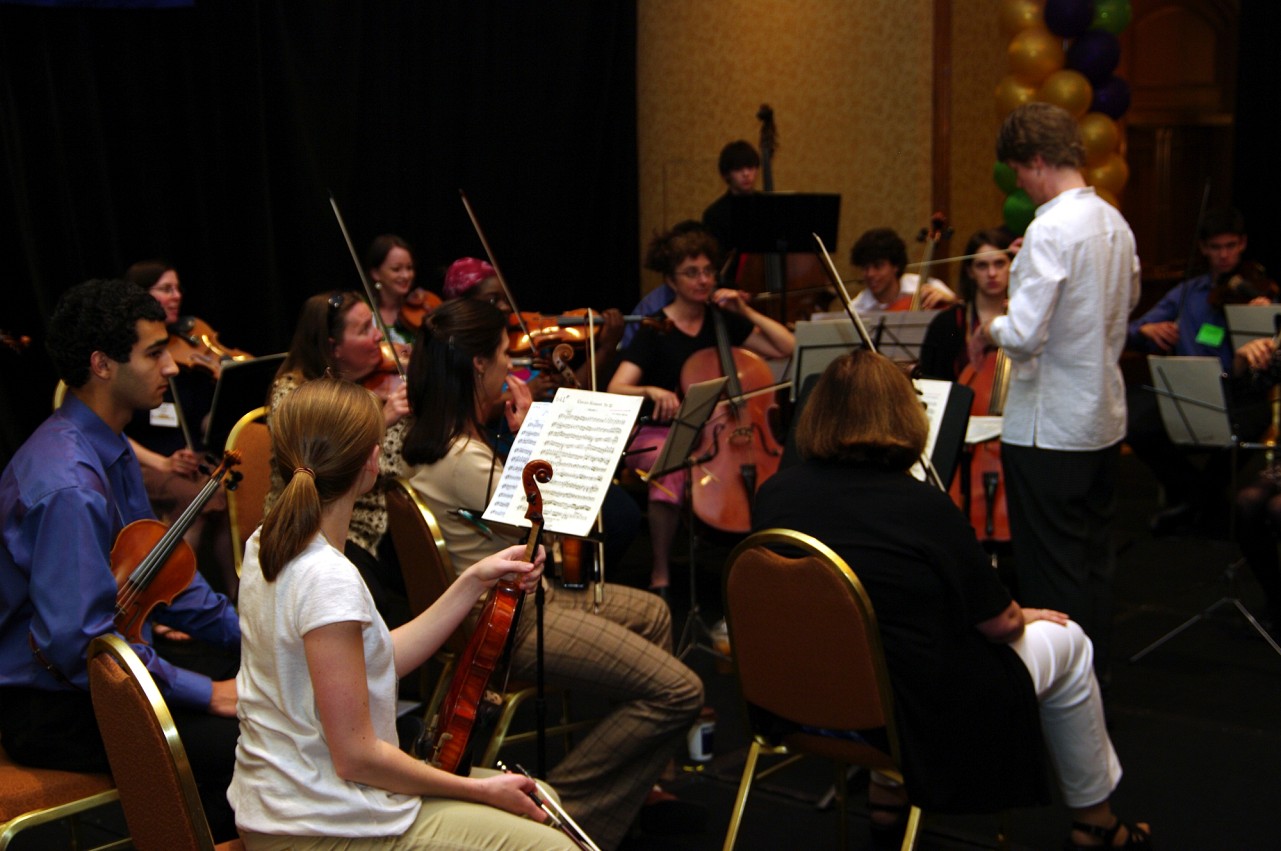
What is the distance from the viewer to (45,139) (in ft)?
15.3

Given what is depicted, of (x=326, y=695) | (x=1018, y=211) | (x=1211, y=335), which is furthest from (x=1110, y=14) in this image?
(x=326, y=695)

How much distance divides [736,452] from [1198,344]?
2.00 metres

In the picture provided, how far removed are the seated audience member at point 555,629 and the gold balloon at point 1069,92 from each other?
4.05 meters

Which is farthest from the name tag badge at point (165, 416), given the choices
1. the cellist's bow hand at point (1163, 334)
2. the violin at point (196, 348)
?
the cellist's bow hand at point (1163, 334)

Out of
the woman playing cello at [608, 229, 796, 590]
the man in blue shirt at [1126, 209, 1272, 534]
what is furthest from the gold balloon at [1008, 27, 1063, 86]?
the woman playing cello at [608, 229, 796, 590]

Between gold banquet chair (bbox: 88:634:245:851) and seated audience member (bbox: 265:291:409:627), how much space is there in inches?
40.6

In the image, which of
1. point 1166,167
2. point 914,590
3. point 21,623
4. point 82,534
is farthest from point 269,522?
point 1166,167

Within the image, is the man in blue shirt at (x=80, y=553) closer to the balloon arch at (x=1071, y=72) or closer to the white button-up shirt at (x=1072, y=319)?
the white button-up shirt at (x=1072, y=319)

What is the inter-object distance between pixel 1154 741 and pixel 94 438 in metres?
2.38

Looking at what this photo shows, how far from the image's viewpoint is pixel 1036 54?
5.75m

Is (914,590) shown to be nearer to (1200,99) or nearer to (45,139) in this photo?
(45,139)

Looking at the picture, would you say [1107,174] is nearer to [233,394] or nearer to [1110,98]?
[1110,98]

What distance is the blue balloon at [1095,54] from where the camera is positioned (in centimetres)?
576

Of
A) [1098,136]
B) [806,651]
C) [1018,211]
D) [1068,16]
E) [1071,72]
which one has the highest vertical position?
[1068,16]
